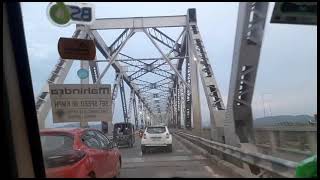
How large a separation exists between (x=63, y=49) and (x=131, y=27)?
11.1 meters

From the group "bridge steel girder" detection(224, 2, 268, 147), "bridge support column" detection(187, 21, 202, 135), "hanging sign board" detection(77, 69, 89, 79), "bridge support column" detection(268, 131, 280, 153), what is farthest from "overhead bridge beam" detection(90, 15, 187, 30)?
"bridge support column" detection(187, 21, 202, 135)

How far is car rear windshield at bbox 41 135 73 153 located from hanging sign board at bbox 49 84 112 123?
481 millimetres

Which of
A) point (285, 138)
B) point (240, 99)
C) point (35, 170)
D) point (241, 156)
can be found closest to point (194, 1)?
point (35, 170)

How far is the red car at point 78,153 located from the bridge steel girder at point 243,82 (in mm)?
3448

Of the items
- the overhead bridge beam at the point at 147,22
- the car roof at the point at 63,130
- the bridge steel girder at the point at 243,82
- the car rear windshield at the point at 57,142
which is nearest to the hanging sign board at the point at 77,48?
the car rear windshield at the point at 57,142

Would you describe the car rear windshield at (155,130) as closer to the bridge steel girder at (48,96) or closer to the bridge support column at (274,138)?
the bridge steel girder at (48,96)

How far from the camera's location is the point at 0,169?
484 cm

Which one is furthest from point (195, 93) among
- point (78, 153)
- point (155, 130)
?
point (78, 153)

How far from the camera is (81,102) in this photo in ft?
28.6

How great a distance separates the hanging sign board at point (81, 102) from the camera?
7957 mm

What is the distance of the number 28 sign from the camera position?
5301 mm

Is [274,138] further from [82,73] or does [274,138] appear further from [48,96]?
[82,73]

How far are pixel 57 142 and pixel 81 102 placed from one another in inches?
34.0

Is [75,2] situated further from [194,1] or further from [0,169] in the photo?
[0,169]
